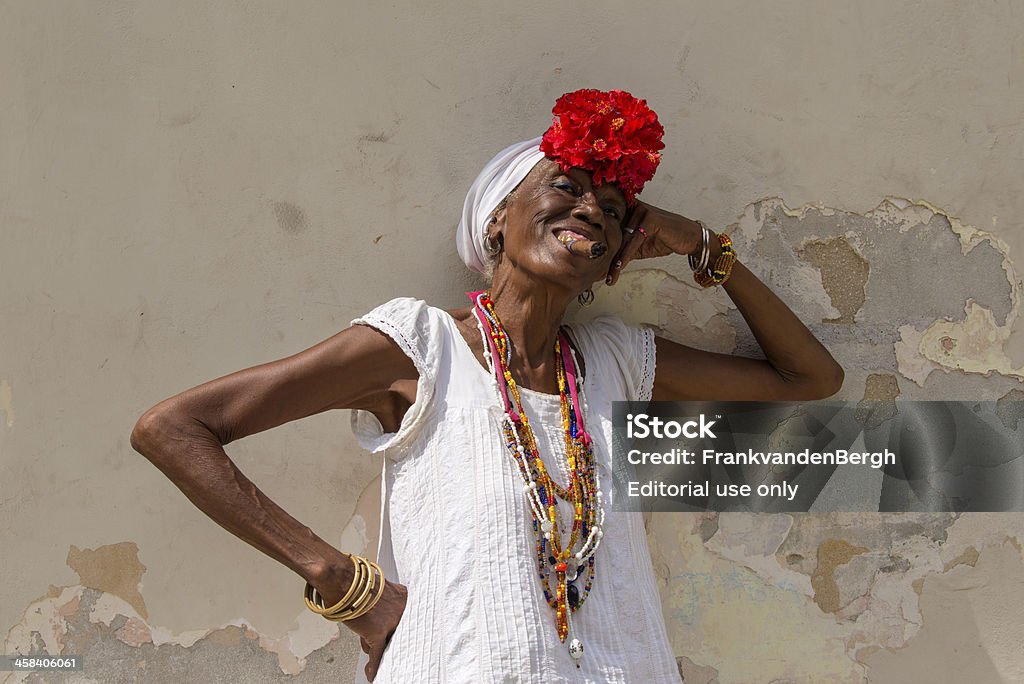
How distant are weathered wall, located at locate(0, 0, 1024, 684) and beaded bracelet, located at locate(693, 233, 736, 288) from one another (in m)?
0.17

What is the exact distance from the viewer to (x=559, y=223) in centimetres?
256

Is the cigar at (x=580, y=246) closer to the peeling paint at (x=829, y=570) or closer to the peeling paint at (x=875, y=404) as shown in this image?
the peeling paint at (x=875, y=404)

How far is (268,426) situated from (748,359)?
1230 mm

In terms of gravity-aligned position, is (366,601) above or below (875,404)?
below

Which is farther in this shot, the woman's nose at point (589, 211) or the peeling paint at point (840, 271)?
the peeling paint at point (840, 271)

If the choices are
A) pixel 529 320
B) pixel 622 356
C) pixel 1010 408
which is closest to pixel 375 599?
pixel 529 320

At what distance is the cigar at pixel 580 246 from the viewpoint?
2512mm

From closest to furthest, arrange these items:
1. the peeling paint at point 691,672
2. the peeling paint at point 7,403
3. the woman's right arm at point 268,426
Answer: the woman's right arm at point 268,426, the peeling paint at point 7,403, the peeling paint at point 691,672

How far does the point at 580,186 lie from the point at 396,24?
0.70m

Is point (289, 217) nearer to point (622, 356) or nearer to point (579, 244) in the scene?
point (579, 244)

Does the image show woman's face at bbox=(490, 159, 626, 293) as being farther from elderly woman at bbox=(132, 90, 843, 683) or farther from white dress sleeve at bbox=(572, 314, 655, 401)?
white dress sleeve at bbox=(572, 314, 655, 401)

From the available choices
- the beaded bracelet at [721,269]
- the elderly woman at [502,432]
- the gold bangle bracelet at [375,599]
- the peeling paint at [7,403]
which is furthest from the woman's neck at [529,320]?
the peeling paint at [7,403]

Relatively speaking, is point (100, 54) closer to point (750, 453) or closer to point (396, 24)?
point (396, 24)

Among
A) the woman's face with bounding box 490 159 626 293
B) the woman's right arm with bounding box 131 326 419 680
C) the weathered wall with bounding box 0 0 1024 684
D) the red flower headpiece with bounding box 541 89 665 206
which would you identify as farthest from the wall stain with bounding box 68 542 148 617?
the red flower headpiece with bounding box 541 89 665 206
